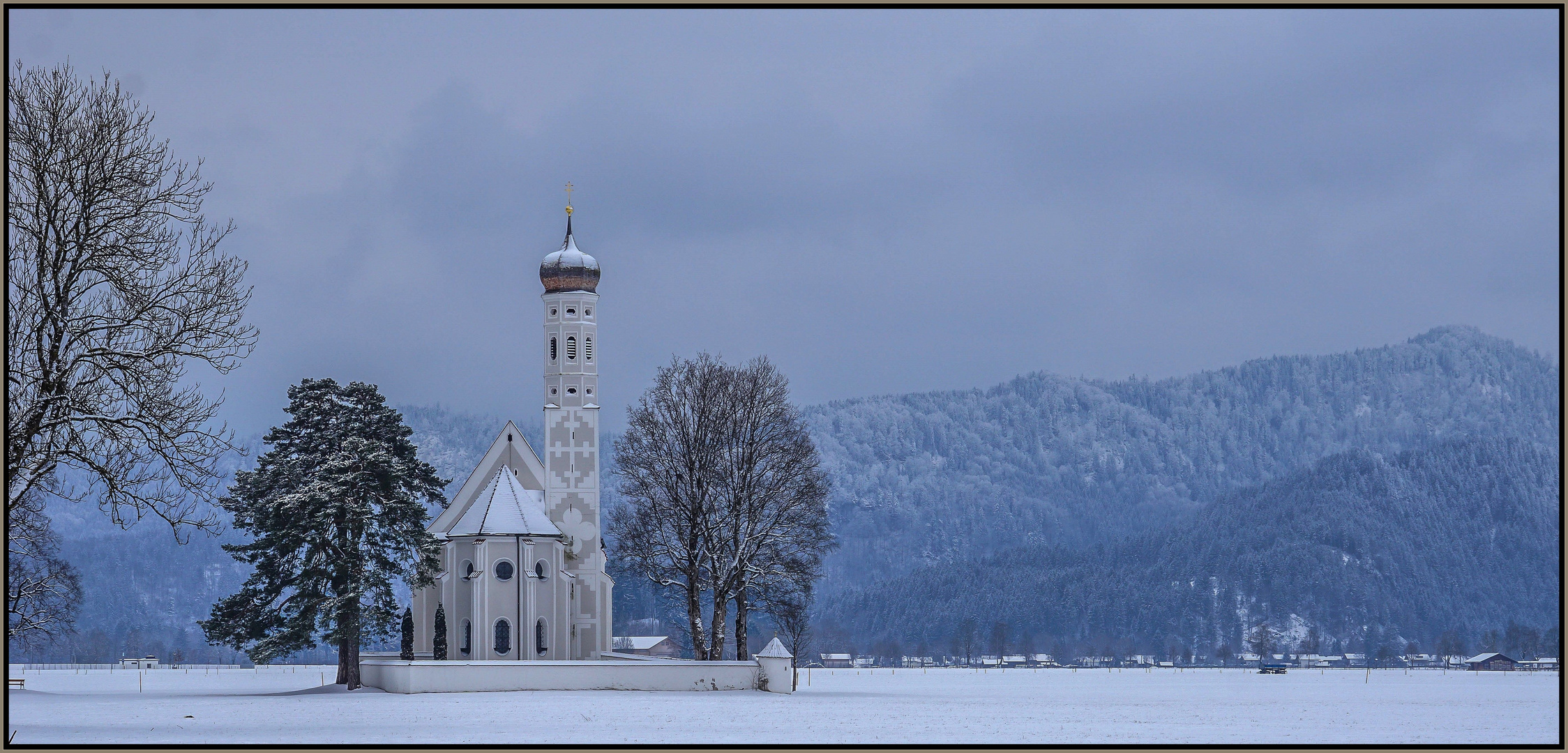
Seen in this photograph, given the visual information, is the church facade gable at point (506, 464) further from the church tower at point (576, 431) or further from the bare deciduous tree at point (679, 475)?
the bare deciduous tree at point (679, 475)

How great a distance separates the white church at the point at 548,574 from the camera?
51.9 metres

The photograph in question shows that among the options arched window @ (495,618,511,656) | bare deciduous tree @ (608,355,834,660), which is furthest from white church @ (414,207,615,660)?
bare deciduous tree @ (608,355,834,660)

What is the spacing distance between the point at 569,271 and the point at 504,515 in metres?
14.5

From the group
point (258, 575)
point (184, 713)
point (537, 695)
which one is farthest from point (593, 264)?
point (184, 713)

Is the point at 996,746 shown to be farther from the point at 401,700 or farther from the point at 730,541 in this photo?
the point at 730,541

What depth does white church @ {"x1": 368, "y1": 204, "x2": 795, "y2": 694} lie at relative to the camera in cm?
5191

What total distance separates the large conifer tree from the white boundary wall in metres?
2.66

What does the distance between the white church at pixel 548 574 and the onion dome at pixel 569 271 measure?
4cm

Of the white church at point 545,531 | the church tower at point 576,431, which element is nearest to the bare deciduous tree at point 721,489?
the white church at point 545,531

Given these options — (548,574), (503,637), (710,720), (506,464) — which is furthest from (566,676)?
(506,464)

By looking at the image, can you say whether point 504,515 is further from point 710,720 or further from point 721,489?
point 710,720

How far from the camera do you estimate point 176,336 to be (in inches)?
1036

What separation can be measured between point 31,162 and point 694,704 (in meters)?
25.4

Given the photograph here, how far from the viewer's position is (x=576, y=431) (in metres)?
72.4
